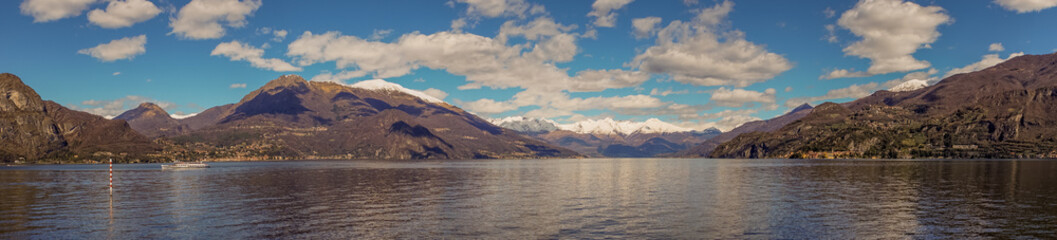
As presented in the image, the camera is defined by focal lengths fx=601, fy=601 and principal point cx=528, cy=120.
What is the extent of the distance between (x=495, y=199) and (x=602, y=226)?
3138 centimetres

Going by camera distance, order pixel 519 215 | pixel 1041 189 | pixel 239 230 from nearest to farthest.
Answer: pixel 239 230 < pixel 519 215 < pixel 1041 189

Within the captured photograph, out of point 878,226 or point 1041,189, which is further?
point 1041,189

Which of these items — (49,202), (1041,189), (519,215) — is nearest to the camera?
(519,215)

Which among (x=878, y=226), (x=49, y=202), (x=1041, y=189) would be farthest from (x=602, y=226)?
(x=1041, y=189)

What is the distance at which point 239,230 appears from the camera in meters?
52.0

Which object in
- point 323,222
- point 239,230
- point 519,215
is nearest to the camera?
point 239,230

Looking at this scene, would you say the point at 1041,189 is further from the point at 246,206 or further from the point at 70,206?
the point at 70,206

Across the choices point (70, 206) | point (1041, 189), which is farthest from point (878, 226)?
point (70, 206)

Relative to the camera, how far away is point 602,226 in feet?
178

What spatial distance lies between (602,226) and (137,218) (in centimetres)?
4693

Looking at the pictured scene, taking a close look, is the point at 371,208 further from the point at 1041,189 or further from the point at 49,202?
the point at 1041,189

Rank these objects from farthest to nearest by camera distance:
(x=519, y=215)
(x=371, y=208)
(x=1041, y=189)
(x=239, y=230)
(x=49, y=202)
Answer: (x=1041, y=189)
(x=49, y=202)
(x=371, y=208)
(x=519, y=215)
(x=239, y=230)

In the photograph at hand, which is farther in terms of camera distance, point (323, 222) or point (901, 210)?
point (901, 210)

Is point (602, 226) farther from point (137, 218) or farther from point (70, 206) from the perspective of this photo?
point (70, 206)
